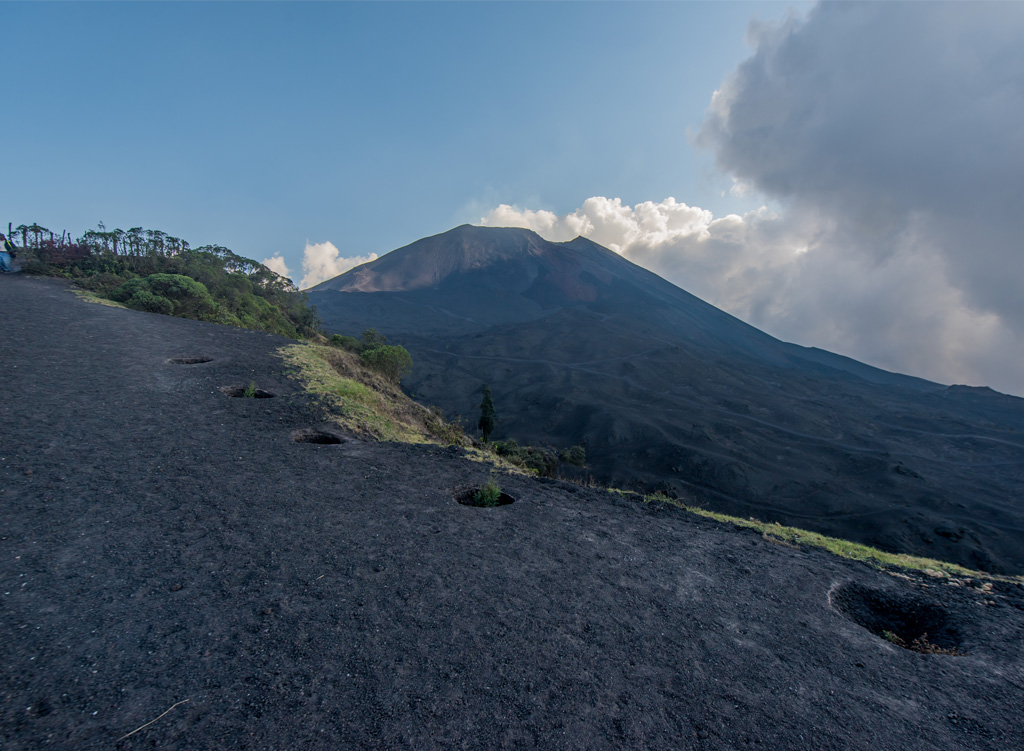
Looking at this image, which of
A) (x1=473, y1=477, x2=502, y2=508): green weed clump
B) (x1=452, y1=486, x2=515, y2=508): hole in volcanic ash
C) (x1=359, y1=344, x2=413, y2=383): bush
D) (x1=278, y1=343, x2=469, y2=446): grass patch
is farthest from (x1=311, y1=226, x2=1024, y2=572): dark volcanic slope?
(x1=473, y1=477, x2=502, y2=508): green weed clump

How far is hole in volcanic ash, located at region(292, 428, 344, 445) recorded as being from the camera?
8.87 metres

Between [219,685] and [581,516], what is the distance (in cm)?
525

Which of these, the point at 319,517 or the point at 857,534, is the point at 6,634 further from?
the point at 857,534

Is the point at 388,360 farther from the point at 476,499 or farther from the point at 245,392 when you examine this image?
the point at 476,499

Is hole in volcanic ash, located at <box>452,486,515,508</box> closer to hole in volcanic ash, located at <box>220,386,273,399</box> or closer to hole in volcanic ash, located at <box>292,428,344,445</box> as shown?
hole in volcanic ash, located at <box>292,428,344,445</box>

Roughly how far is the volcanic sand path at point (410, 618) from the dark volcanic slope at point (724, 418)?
36.4m

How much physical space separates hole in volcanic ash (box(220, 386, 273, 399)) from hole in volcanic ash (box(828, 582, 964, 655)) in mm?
11614

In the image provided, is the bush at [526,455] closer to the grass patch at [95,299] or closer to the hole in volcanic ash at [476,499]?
the hole in volcanic ash at [476,499]

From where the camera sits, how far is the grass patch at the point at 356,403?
1034cm

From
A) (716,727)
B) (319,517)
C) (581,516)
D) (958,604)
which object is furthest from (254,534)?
(958,604)

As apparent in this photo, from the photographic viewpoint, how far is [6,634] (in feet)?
11.3

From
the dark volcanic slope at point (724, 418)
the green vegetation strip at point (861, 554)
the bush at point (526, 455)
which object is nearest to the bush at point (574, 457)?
the dark volcanic slope at point (724, 418)

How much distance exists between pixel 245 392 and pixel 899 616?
12873 mm

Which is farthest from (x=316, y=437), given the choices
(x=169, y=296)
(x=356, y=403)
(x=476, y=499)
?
(x=169, y=296)
